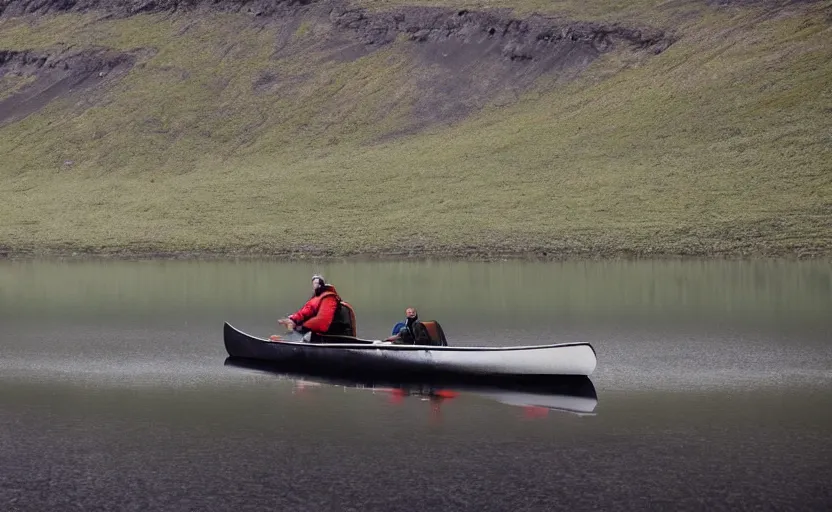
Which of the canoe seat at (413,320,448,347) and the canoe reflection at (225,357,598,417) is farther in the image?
the canoe seat at (413,320,448,347)

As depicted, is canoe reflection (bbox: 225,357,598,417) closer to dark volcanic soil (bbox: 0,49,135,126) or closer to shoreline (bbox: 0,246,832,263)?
shoreline (bbox: 0,246,832,263)

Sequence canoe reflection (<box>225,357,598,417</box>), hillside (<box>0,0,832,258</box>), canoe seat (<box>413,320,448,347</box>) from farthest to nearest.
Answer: hillside (<box>0,0,832,258</box>) < canoe seat (<box>413,320,448,347</box>) < canoe reflection (<box>225,357,598,417</box>)

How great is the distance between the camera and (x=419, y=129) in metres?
98.4

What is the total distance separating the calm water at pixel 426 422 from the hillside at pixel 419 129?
27664mm

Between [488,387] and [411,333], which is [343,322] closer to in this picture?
[411,333]

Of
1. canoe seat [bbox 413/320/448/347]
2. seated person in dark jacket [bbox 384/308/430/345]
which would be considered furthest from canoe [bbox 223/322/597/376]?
canoe seat [bbox 413/320/448/347]

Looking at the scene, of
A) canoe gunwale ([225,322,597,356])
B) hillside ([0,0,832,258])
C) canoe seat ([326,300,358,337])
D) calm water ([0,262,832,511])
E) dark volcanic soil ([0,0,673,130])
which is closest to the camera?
calm water ([0,262,832,511])

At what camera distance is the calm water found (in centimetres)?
1435

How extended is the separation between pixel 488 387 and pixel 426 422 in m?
3.43

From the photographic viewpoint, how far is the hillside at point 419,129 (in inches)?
2549

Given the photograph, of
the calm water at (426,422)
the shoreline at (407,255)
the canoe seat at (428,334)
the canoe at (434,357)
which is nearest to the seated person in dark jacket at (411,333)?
the canoe seat at (428,334)

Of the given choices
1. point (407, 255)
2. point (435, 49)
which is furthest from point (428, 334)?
point (435, 49)

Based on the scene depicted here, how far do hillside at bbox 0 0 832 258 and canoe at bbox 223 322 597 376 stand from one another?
34.2m

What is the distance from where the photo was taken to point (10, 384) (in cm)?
2217
